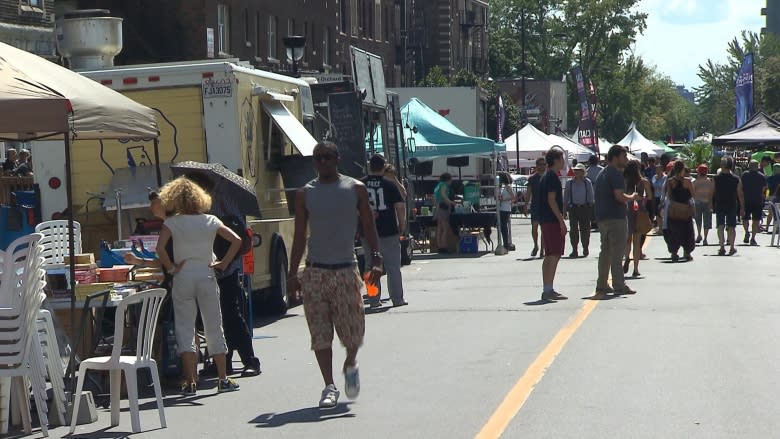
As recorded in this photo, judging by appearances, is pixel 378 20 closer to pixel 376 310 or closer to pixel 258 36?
pixel 258 36

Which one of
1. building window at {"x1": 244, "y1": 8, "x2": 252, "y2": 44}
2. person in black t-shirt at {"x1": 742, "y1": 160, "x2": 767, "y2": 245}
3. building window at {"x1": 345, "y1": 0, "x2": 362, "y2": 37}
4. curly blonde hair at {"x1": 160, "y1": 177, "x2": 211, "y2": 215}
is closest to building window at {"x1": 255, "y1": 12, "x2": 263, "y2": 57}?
building window at {"x1": 244, "y1": 8, "x2": 252, "y2": 44}

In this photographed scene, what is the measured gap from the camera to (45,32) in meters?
34.4

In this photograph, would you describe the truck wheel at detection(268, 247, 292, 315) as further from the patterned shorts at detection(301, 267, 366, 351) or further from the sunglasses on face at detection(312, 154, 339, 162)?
the sunglasses on face at detection(312, 154, 339, 162)

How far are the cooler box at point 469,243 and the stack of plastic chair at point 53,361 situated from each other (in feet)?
59.1

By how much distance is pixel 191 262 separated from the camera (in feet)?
34.0

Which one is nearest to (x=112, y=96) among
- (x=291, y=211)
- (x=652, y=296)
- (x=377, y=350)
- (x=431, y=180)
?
(x=377, y=350)

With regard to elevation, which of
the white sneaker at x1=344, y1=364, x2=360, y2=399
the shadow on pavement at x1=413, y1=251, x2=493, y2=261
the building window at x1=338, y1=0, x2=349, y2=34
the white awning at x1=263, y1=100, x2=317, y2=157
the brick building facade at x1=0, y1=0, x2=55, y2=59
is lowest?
the shadow on pavement at x1=413, y1=251, x2=493, y2=261

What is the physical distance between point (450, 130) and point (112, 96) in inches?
758

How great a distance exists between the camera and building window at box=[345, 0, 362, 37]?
63.7 meters

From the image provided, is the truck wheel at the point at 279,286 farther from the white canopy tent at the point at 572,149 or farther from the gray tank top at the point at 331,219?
the white canopy tent at the point at 572,149

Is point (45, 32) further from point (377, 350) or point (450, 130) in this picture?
point (377, 350)

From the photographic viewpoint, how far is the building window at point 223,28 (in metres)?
46.2

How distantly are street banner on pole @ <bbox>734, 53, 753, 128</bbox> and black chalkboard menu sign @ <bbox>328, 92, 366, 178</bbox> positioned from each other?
104ft

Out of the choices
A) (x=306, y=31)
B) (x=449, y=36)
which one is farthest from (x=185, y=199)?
(x=449, y=36)
